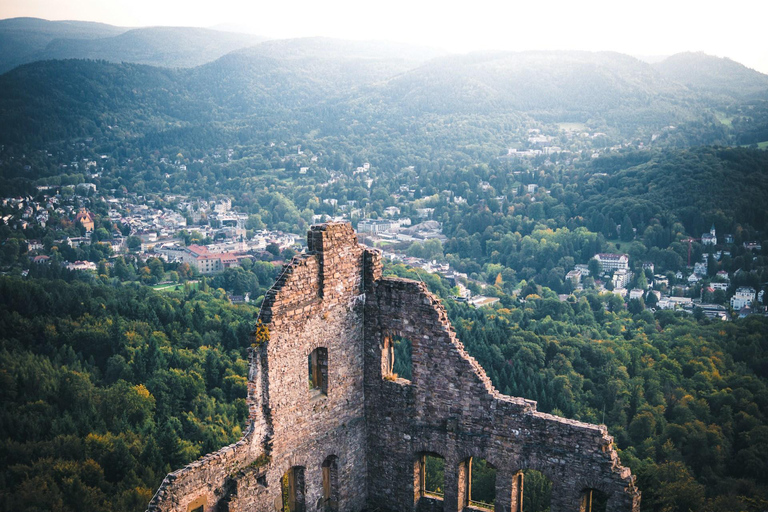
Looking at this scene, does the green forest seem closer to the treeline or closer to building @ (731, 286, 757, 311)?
the treeline

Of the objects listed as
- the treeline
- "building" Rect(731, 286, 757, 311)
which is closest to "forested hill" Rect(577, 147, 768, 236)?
"building" Rect(731, 286, 757, 311)

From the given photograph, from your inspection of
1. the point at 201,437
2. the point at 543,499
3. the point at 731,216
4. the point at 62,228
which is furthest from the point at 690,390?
the point at 62,228

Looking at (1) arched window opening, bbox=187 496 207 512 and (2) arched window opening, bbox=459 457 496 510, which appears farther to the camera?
(2) arched window opening, bbox=459 457 496 510

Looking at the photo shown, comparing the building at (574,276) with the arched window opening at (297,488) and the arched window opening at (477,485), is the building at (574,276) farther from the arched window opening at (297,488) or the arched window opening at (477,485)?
the arched window opening at (297,488)

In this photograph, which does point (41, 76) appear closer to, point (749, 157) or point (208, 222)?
point (208, 222)

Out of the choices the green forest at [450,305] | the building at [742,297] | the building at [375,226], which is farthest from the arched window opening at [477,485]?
the building at [375,226]

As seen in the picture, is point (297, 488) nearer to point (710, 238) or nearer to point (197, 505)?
point (197, 505)
